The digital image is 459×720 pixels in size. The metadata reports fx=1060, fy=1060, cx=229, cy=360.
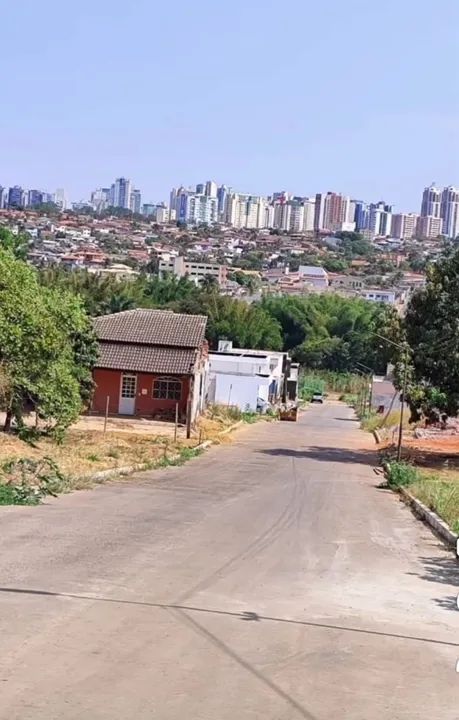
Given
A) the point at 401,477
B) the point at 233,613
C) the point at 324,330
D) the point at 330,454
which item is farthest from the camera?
the point at 324,330

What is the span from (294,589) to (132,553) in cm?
263

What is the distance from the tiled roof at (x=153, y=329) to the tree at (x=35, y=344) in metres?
20.9

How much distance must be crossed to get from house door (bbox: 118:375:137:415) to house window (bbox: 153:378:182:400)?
43.9 inches

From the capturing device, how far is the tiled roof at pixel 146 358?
54.2 meters

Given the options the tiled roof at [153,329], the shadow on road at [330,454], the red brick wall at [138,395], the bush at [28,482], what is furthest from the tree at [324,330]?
the bush at [28,482]

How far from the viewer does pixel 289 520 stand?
19469mm

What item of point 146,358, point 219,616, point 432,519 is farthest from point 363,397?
point 219,616

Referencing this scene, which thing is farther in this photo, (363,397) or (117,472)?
(363,397)

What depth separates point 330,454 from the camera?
43.9m

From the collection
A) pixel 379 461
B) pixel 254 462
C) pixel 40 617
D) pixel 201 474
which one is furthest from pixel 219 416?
pixel 40 617

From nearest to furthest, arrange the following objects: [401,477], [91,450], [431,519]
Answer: [431,519] < [401,477] < [91,450]

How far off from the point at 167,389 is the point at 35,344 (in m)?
24.6

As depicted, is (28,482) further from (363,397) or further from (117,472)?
(363,397)

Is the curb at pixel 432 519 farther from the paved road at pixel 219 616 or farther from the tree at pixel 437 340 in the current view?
the tree at pixel 437 340
